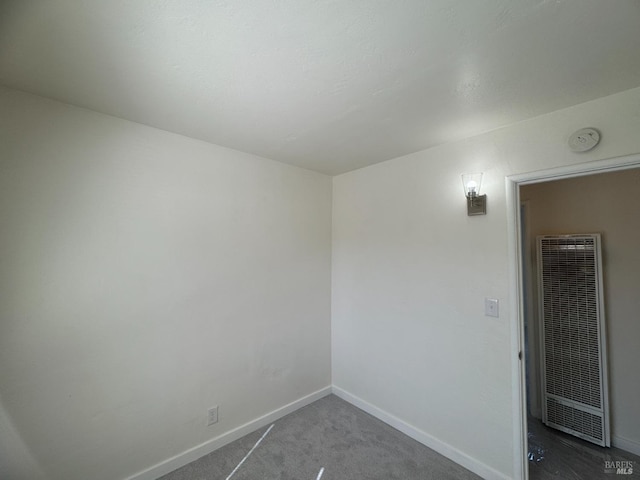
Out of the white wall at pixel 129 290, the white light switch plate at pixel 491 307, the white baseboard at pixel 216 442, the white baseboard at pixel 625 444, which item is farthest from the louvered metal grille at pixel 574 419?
the white wall at pixel 129 290

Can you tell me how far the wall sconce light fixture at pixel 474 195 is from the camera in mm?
1936

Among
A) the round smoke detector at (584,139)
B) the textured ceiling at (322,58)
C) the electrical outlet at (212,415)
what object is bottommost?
the electrical outlet at (212,415)

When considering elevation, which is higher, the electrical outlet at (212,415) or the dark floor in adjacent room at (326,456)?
the electrical outlet at (212,415)

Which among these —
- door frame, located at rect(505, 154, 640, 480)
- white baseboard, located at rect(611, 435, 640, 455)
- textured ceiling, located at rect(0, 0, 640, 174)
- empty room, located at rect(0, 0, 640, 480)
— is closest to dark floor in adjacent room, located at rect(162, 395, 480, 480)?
empty room, located at rect(0, 0, 640, 480)

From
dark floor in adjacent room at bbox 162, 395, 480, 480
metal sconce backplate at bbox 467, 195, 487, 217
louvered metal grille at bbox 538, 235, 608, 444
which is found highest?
metal sconce backplate at bbox 467, 195, 487, 217

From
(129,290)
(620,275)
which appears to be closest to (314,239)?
(129,290)

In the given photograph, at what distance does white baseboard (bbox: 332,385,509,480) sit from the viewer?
6.14ft

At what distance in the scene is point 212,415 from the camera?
214cm

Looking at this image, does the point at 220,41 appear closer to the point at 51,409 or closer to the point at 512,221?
the point at 512,221

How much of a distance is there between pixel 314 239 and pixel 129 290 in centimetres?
172

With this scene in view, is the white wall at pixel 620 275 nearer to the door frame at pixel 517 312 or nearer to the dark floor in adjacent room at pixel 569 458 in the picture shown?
the dark floor in adjacent room at pixel 569 458

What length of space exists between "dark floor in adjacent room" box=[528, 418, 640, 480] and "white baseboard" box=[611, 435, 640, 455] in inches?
1.3

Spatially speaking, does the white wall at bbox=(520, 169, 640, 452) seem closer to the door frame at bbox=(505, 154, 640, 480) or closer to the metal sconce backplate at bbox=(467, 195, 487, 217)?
the door frame at bbox=(505, 154, 640, 480)

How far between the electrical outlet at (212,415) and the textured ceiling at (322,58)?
2.20 m
